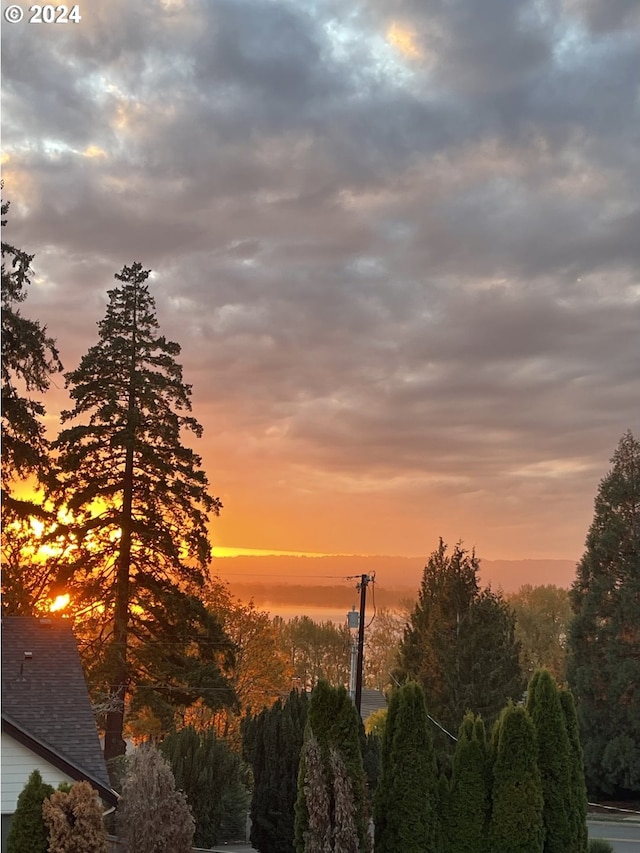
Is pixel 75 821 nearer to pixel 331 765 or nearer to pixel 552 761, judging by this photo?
pixel 331 765

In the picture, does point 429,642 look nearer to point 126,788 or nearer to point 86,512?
point 86,512

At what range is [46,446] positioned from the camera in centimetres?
2431

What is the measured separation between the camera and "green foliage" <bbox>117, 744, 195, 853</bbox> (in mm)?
13406

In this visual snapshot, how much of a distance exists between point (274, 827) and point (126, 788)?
5.91m

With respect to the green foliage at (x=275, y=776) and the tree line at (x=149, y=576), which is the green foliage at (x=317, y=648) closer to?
the tree line at (x=149, y=576)

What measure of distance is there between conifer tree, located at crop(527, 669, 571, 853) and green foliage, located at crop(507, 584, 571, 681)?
32.9 m

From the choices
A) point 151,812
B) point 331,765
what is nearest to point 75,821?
point 151,812

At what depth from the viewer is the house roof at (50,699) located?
47.8 feet

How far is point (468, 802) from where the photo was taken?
15.1m

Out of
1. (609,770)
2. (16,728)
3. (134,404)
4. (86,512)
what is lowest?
(609,770)

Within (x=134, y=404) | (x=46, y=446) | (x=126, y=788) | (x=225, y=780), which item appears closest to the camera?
(x=126, y=788)

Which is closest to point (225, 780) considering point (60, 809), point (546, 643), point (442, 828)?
point (442, 828)

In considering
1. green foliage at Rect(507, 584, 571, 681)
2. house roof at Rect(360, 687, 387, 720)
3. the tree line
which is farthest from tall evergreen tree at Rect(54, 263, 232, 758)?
house roof at Rect(360, 687, 387, 720)

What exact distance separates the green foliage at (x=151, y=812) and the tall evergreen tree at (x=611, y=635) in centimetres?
2153
